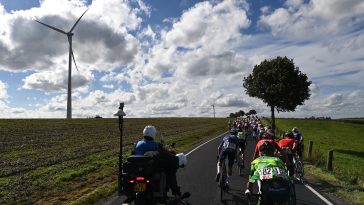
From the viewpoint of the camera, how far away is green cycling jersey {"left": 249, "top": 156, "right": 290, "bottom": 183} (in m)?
7.12

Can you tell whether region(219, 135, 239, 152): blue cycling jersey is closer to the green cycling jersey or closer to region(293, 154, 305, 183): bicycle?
region(293, 154, 305, 183): bicycle

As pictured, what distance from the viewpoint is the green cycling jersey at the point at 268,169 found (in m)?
7.12

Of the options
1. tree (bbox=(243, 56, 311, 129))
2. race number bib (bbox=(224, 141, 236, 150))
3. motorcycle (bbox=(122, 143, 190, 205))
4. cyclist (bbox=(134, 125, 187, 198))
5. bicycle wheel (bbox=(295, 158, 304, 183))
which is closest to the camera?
motorcycle (bbox=(122, 143, 190, 205))

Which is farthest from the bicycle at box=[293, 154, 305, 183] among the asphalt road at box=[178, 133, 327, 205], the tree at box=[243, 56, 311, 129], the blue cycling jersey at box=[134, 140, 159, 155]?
the tree at box=[243, 56, 311, 129]

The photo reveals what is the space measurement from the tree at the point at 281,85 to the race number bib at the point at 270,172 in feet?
137

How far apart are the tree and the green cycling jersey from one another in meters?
41.3

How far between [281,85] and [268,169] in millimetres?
42279

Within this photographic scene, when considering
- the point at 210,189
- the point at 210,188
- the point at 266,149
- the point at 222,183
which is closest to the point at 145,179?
the point at 266,149

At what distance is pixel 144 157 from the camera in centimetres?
789

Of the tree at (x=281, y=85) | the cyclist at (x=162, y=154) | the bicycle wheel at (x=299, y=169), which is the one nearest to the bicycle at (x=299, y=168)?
the bicycle wheel at (x=299, y=169)

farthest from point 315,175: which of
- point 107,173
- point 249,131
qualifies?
point 249,131

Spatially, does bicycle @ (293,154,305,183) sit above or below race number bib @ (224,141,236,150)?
below

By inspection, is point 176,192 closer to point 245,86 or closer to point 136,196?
point 136,196

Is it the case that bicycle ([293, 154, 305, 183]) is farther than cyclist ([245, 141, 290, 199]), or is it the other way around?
bicycle ([293, 154, 305, 183])
